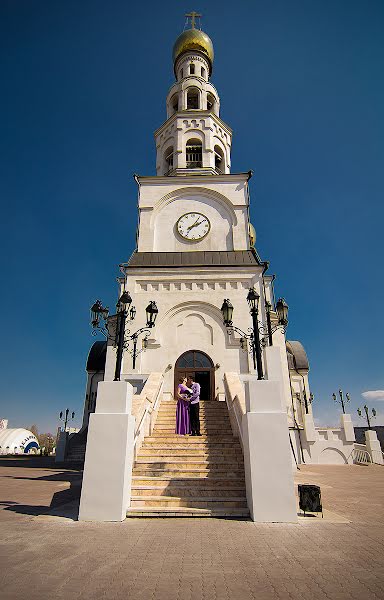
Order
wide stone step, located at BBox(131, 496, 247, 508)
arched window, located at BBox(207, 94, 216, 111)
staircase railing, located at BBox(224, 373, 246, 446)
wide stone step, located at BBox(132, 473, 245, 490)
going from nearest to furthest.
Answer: wide stone step, located at BBox(131, 496, 247, 508), wide stone step, located at BBox(132, 473, 245, 490), staircase railing, located at BBox(224, 373, 246, 446), arched window, located at BBox(207, 94, 216, 111)

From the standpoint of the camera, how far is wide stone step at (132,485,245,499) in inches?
274

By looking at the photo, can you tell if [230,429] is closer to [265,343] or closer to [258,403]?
[258,403]

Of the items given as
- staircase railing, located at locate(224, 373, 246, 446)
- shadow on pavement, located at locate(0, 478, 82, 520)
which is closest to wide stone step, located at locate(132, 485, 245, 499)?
shadow on pavement, located at locate(0, 478, 82, 520)

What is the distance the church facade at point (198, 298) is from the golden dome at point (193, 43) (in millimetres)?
1889

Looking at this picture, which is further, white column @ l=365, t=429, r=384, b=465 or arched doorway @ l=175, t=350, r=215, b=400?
white column @ l=365, t=429, r=384, b=465

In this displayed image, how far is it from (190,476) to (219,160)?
22686 mm

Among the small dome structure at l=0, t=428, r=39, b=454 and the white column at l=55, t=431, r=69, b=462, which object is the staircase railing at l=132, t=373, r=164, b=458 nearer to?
the white column at l=55, t=431, r=69, b=462

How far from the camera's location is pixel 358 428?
4238 cm

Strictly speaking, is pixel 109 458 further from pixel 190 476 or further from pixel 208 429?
pixel 208 429

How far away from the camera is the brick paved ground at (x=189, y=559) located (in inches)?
134

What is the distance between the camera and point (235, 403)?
33.1ft

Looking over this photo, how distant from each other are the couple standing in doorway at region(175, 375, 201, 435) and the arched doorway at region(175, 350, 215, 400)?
6.42m

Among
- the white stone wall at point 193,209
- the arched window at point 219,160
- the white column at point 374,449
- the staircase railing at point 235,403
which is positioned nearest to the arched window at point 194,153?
the arched window at point 219,160

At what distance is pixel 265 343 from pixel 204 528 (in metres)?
11.4
